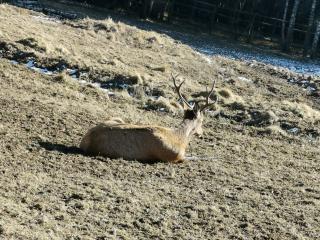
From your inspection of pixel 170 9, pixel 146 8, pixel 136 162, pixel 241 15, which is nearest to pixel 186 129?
pixel 136 162

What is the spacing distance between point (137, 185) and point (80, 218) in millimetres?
1689

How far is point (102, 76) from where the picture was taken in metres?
16.3

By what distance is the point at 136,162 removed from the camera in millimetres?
9906

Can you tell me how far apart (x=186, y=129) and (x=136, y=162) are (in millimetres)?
1536

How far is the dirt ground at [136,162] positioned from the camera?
757 cm

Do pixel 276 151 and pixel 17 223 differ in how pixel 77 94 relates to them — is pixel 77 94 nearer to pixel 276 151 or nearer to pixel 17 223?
pixel 276 151

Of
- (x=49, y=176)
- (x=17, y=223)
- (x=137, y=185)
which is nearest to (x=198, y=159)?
(x=137, y=185)

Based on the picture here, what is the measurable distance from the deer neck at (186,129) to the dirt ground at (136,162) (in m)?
0.41

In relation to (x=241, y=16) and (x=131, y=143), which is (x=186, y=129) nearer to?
(x=131, y=143)

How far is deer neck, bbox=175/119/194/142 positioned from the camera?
10.8 metres

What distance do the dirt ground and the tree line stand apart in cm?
1403

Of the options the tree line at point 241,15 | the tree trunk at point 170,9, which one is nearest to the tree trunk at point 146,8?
the tree line at point 241,15

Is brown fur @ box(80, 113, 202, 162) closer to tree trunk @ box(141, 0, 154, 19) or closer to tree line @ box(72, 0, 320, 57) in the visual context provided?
tree line @ box(72, 0, 320, 57)

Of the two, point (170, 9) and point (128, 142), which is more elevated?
point (170, 9)
